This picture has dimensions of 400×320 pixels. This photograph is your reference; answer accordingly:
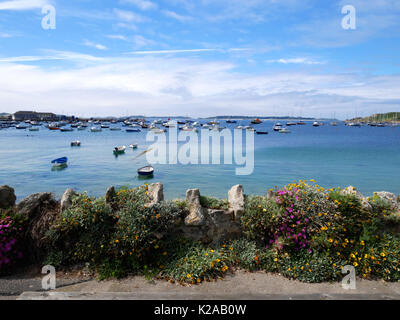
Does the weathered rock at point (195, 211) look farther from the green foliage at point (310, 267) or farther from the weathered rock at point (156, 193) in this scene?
the green foliage at point (310, 267)

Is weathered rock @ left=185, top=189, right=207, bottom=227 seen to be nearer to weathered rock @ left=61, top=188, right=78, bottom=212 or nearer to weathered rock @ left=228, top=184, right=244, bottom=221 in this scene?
weathered rock @ left=228, top=184, right=244, bottom=221

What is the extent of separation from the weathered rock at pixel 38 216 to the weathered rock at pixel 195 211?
3.37 meters

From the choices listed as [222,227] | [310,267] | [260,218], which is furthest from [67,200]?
[310,267]

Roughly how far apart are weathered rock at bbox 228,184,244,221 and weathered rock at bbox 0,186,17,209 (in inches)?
237

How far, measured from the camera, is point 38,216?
6516 mm

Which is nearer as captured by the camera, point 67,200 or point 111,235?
point 111,235

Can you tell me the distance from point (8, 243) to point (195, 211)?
4.46 meters

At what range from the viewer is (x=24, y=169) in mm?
34562

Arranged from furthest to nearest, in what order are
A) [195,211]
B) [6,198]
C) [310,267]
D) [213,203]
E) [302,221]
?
[213,203], [6,198], [195,211], [302,221], [310,267]

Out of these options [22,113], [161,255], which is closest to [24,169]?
[161,255]

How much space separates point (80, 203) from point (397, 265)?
7826 millimetres

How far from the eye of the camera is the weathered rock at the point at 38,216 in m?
6.21

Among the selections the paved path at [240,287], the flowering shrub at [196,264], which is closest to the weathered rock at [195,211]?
the flowering shrub at [196,264]

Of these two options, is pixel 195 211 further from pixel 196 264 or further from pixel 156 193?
pixel 196 264
